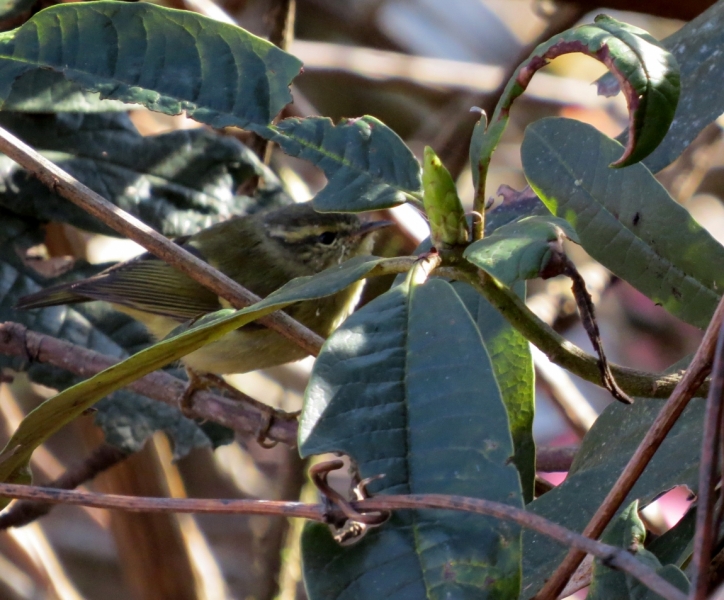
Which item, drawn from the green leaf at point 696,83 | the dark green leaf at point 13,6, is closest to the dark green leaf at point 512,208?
the green leaf at point 696,83

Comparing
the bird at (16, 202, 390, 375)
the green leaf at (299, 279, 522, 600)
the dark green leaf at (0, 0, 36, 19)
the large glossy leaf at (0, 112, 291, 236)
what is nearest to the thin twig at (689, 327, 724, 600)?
the green leaf at (299, 279, 522, 600)

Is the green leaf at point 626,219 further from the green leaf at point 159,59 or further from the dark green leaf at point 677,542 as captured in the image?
the green leaf at point 159,59

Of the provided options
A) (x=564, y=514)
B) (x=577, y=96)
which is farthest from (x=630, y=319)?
(x=564, y=514)

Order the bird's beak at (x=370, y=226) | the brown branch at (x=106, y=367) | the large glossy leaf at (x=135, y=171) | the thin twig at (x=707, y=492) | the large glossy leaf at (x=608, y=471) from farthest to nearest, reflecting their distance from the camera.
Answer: the bird's beak at (x=370, y=226) → the large glossy leaf at (x=135, y=171) → the brown branch at (x=106, y=367) → the large glossy leaf at (x=608, y=471) → the thin twig at (x=707, y=492)

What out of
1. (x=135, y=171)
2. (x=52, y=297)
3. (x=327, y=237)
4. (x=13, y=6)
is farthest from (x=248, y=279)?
(x=13, y=6)

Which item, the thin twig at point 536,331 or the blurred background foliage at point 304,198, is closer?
the thin twig at point 536,331

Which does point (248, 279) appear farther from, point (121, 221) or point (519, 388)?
point (519, 388)
